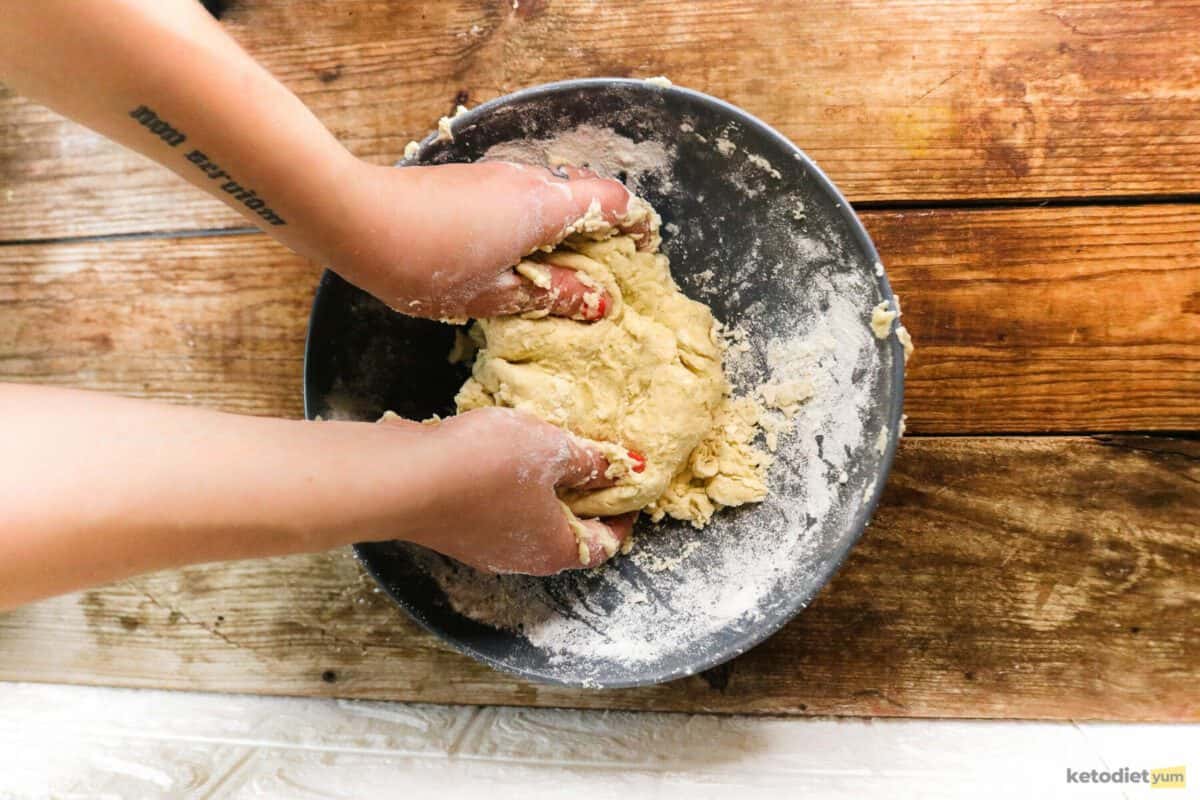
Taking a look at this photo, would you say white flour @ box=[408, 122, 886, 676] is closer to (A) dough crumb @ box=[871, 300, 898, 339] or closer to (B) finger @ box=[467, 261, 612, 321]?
(A) dough crumb @ box=[871, 300, 898, 339]

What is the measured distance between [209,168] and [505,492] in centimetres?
36

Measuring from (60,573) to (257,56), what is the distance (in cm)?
73

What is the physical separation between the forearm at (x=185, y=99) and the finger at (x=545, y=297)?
7.0 inches

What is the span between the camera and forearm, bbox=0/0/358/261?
1.56ft

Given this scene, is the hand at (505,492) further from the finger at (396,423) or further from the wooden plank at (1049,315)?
the wooden plank at (1049,315)

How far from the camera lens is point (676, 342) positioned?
850 mm

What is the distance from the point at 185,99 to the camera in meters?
0.53

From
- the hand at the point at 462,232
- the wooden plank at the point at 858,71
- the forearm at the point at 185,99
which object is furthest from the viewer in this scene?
the wooden plank at the point at 858,71

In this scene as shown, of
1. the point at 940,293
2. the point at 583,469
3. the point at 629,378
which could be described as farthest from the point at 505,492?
the point at 940,293

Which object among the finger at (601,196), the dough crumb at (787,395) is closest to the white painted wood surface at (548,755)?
the dough crumb at (787,395)

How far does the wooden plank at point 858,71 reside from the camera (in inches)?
35.6

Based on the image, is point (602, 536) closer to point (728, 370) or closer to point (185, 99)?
point (728, 370)

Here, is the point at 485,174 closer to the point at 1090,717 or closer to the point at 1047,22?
the point at 1047,22

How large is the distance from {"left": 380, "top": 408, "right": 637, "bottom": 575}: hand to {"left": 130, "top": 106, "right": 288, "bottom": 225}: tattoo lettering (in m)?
0.21
